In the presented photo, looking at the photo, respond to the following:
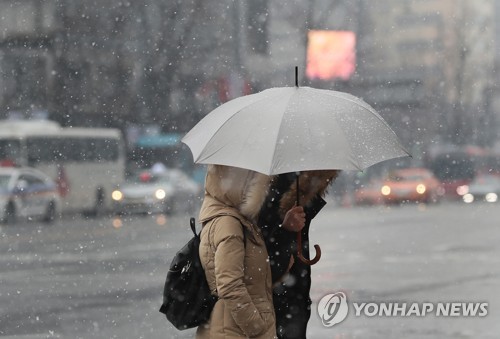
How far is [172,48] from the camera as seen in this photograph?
4388cm

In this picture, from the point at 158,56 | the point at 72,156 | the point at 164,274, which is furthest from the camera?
the point at 158,56

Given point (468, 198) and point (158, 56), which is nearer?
point (158, 56)

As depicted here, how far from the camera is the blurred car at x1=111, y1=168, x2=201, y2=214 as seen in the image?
35.5 meters

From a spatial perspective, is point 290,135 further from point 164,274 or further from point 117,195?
point 117,195

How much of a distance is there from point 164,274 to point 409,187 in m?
29.5

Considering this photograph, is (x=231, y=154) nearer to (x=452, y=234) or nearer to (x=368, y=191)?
(x=452, y=234)

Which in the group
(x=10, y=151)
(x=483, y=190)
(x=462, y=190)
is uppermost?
(x=10, y=151)

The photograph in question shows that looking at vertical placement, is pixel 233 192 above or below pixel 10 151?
above

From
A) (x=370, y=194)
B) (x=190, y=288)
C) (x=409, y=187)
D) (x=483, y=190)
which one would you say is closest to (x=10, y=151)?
(x=370, y=194)

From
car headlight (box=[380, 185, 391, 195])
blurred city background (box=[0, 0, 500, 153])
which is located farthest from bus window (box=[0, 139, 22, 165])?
car headlight (box=[380, 185, 391, 195])

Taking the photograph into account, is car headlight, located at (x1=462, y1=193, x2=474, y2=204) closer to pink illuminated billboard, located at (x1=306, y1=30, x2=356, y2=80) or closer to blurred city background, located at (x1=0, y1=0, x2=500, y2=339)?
blurred city background, located at (x1=0, y1=0, x2=500, y2=339)

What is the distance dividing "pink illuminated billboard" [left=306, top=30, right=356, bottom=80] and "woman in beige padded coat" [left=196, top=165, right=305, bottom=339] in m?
39.5

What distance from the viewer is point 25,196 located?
1209 inches

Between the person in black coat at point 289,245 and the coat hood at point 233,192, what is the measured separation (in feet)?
0.52
